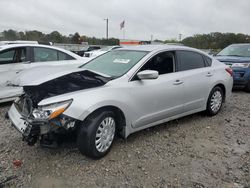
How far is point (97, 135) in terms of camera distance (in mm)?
3148

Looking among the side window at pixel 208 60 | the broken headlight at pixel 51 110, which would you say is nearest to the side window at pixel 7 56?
the broken headlight at pixel 51 110

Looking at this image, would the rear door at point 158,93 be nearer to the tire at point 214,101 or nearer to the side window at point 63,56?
the tire at point 214,101

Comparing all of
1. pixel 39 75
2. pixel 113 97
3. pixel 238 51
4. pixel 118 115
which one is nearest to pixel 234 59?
pixel 238 51

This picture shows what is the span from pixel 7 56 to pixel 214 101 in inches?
184

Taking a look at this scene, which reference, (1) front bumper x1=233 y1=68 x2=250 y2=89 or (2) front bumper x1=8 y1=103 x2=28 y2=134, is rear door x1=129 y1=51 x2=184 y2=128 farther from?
(1) front bumper x1=233 y1=68 x2=250 y2=89

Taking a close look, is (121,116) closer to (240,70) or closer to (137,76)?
(137,76)

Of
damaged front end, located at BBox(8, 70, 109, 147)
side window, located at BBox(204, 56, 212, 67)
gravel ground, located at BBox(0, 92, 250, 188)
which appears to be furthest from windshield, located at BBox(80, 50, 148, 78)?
side window, located at BBox(204, 56, 212, 67)

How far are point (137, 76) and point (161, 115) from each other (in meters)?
0.81

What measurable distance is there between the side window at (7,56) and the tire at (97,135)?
353cm

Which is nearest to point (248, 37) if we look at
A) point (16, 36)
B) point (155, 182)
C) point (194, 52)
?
point (16, 36)

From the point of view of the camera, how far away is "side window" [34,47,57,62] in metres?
6.09

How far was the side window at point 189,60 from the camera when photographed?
14.5 feet

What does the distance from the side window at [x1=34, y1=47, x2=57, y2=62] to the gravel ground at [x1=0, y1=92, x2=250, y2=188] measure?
2195 millimetres

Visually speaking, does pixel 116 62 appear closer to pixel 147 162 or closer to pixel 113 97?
pixel 113 97
